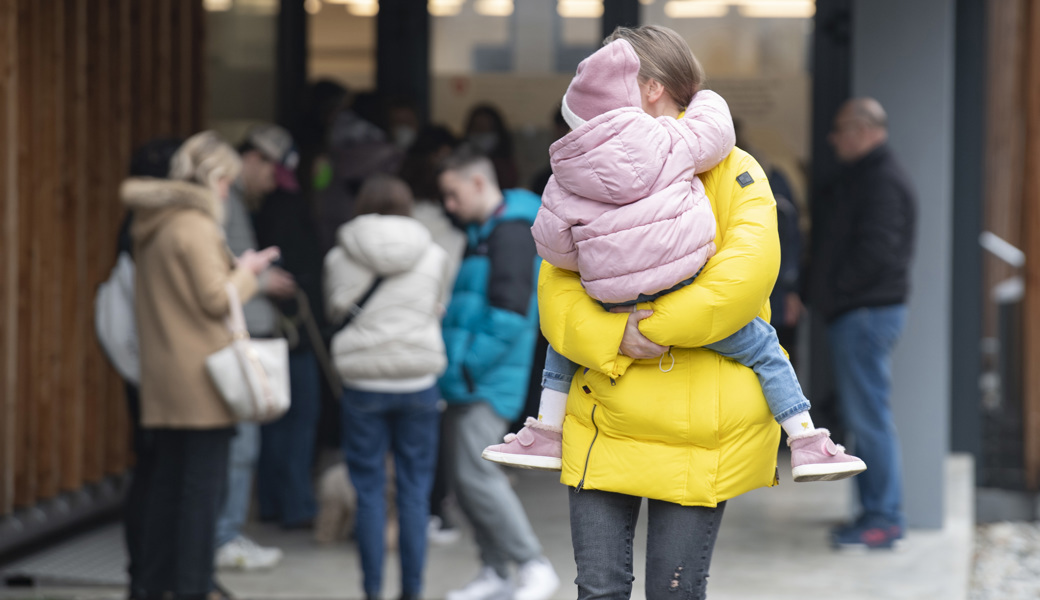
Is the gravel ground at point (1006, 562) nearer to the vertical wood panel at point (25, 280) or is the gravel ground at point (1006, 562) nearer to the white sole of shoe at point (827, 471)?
the white sole of shoe at point (827, 471)

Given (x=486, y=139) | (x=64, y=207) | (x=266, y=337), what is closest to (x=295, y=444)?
(x=266, y=337)

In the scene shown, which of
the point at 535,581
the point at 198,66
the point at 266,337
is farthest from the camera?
the point at 198,66

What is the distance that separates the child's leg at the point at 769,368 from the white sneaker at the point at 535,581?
2.58 metres

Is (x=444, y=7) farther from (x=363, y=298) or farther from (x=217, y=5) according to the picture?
(x=363, y=298)

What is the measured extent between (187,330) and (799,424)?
2.67m

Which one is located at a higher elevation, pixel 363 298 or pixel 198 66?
pixel 198 66

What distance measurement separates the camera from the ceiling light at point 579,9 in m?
8.55

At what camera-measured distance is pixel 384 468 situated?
5.11 m

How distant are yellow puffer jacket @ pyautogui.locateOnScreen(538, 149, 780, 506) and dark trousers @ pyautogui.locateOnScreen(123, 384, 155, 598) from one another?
8.55 ft

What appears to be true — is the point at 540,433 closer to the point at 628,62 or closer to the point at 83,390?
the point at 628,62

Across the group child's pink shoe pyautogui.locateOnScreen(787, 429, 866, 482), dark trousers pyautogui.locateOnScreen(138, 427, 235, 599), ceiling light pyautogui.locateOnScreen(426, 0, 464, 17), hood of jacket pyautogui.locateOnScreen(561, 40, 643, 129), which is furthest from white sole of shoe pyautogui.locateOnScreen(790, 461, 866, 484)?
ceiling light pyautogui.locateOnScreen(426, 0, 464, 17)

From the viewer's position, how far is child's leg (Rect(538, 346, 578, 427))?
306 cm

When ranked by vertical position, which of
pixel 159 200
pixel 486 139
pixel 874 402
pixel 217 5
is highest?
pixel 217 5

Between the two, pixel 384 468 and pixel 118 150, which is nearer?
pixel 384 468
